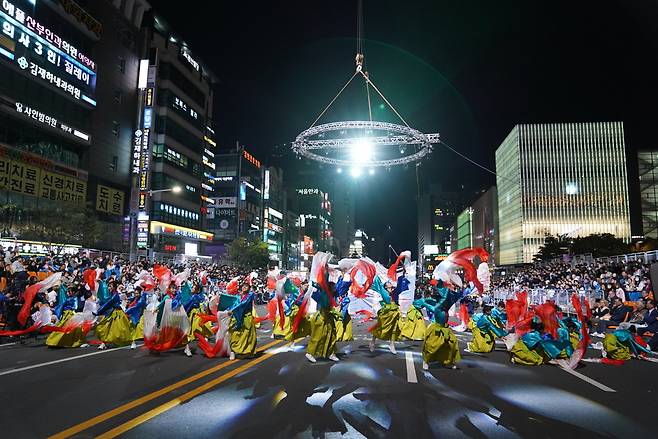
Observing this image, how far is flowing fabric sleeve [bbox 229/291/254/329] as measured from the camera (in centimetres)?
944

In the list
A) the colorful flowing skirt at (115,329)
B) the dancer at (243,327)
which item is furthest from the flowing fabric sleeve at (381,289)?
the colorful flowing skirt at (115,329)

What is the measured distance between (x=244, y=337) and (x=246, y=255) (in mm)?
49208

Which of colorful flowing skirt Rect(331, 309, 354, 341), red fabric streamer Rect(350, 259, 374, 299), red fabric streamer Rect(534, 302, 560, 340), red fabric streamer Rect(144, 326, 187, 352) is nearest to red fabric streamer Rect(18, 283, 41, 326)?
red fabric streamer Rect(144, 326, 187, 352)

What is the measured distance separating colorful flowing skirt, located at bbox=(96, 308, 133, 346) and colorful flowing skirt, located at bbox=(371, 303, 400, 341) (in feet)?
19.5

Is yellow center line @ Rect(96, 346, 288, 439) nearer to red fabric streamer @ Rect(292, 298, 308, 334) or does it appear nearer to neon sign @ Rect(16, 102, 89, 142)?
red fabric streamer @ Rect(292, 298, 308, 334)

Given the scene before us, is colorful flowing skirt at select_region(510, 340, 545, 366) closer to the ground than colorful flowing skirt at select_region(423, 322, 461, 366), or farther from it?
closer to the ground

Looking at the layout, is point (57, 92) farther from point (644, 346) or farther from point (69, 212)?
point (644, 346)

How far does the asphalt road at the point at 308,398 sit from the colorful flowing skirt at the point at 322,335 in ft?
1.22

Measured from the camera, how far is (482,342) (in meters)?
11.2

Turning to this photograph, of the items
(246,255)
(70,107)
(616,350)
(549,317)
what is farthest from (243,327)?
(246,255)

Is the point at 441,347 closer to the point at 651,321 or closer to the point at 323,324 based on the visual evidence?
the point at 323,324

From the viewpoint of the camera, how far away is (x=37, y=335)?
39.8 ft

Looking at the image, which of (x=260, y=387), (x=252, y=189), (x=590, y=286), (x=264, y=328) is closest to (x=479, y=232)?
(x=252, y=189)

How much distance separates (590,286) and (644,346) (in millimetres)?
14096
